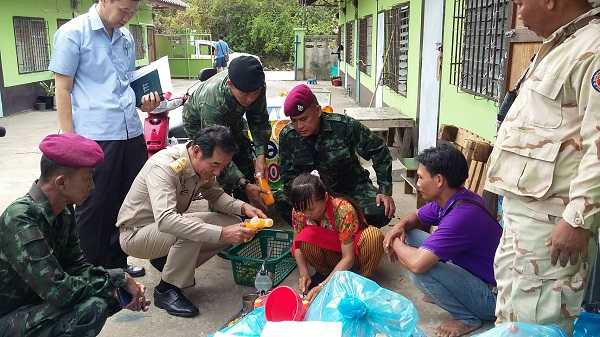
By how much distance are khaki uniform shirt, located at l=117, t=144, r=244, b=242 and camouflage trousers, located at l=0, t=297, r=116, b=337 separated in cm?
68

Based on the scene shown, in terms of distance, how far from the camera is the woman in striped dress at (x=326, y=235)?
9.60 feet

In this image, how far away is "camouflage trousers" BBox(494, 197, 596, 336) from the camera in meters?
1.82

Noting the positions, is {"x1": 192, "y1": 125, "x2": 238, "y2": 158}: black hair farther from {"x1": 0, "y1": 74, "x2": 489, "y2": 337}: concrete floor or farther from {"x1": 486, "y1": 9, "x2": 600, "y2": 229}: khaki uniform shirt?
{"x1": 486, "y1": 9, "x2": 600, "y2": 229}: khaki uniform shirt

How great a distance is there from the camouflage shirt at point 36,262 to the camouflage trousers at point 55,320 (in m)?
0.03

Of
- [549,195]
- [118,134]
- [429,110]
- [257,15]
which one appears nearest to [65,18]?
[429,110]

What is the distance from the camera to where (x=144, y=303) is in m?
2.39

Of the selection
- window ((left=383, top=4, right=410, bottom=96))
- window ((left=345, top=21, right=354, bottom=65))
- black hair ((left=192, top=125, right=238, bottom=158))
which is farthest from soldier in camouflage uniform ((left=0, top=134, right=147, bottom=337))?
window ((left=345, top=21, right=354, bottom=65))

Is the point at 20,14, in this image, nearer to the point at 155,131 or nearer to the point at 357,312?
the point at 155,131

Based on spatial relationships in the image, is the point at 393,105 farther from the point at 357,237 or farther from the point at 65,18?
the point at 65,18

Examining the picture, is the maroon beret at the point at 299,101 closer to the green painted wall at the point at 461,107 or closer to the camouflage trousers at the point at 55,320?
the green painted wall at the point at 461,107

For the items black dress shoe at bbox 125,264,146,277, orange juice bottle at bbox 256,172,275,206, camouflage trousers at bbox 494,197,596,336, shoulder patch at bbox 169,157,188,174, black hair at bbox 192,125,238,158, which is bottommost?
black dress shoe at bbox 125,264,146,277

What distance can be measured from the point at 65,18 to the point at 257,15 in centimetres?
1992

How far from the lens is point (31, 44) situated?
1331 cm

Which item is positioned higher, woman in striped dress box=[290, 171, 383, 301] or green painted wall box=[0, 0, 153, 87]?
green painted wall box=[0, 0, 153, 87]
